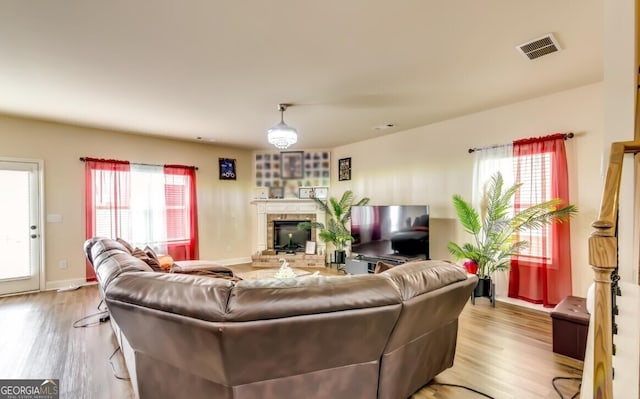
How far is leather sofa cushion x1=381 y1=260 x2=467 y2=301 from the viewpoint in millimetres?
1713

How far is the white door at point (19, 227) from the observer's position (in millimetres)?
4492

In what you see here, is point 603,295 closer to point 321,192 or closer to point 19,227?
point 321,192

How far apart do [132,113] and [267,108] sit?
6.45ft

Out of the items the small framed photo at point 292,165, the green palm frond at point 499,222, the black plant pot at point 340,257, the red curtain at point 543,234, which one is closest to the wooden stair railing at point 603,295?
the green palm frond at point 499,222

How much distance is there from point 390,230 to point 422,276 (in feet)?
11.0

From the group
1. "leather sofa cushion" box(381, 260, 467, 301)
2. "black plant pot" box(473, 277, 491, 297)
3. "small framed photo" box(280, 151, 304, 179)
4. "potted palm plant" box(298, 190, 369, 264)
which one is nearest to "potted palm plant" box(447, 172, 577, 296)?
"black plant pot" box(473, 277, 491, 297)

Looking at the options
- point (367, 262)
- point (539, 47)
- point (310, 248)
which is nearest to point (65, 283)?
point (310, 248)

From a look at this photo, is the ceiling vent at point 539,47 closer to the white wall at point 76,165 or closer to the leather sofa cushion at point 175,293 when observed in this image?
the leather sofa cushion at point 175,293

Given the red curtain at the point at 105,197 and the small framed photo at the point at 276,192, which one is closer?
the red curtain at the point at 105,197

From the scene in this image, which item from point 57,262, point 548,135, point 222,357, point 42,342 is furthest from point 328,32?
point 57,262

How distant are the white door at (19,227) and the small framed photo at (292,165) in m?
4.24

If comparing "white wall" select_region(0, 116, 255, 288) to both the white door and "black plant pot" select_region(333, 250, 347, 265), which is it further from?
"black plant pot" select_region(333, 250, 347, 265)

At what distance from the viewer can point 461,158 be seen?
4.62 meters

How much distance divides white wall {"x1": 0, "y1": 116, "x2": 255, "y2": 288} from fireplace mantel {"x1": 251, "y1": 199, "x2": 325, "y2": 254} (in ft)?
2.68
